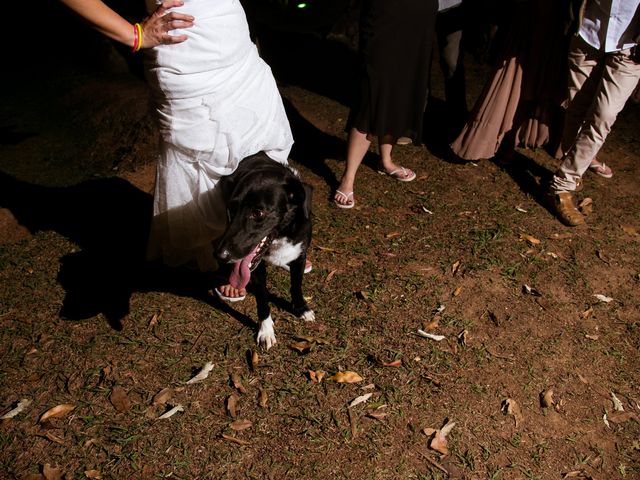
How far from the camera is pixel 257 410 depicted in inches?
114

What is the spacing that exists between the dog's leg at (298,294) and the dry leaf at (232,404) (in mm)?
757

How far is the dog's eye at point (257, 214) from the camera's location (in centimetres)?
276

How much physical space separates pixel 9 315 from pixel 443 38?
4983 millimetres

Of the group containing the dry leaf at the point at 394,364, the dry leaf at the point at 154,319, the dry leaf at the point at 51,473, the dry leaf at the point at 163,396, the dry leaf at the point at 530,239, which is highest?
the dry leaf at the point at 530,239

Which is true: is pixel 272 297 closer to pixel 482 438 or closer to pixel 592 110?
pixel 482 438

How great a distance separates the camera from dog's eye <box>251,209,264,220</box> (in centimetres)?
276

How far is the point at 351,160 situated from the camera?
4.50 metres

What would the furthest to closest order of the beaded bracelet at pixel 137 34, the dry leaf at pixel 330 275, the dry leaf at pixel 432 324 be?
the dry leaf at pixel 330 275
the dry leaf at pixel 432 324
the beaded bracelet at pixel 137 34

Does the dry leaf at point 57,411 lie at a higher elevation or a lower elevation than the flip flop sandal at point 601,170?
lower

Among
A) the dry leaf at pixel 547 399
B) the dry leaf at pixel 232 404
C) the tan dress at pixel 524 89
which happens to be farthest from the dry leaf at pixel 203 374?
the tan dress at pixel 524 89

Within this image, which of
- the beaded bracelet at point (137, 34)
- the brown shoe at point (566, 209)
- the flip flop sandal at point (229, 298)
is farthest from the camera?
the brown shoe at point (566, 209)

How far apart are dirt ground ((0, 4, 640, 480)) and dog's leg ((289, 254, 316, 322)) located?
0.08m

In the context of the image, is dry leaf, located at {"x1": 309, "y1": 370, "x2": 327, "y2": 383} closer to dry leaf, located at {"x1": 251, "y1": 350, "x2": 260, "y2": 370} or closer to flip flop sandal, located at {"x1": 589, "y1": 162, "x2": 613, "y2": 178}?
dry leaf, located at {"x1": 251, "y1": 350, "x2": 260, "y2": 370}

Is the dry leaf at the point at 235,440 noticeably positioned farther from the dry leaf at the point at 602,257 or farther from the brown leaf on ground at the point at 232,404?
the dry leaf at the point at 602,257
